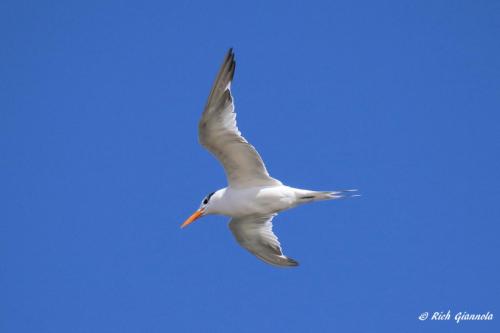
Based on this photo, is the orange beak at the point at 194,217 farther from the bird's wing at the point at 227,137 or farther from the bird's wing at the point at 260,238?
the bird's wing at the point at 227,137

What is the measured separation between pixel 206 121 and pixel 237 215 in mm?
1564

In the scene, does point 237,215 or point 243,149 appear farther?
point 237,215

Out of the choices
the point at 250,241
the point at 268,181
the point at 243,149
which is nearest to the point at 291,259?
the point at 250,241

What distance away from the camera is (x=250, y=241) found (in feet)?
33.1

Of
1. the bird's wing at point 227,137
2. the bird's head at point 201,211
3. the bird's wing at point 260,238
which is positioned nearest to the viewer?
the bird's wing at point 227,137

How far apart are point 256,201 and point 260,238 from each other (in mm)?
996

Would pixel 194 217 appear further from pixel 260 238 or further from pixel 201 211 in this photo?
pixel 260 238

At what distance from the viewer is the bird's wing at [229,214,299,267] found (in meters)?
9.98

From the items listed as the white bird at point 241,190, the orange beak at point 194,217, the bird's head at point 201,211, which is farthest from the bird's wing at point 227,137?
the orange beak at point 194,217

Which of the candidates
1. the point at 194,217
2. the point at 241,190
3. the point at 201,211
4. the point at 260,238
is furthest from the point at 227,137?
the point at 260,238

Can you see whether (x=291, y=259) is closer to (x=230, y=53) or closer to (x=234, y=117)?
(x=234, y=117)

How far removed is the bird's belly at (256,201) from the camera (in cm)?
913

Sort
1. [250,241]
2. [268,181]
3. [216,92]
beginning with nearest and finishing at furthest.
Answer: [216,92] → [268,181] → [250,241]

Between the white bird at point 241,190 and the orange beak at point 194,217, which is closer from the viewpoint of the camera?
the white bird at point 241,190
